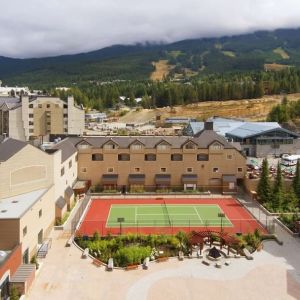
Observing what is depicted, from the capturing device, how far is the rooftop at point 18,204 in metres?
27.0

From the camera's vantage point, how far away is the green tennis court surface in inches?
1460

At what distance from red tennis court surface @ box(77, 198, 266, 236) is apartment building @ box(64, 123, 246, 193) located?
3992mm

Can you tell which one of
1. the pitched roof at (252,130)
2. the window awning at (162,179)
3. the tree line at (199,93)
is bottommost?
the window awning at (162,179)

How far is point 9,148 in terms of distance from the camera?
1310 inches

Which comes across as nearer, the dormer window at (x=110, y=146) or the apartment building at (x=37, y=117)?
the dormer window at (x=110, y=146)

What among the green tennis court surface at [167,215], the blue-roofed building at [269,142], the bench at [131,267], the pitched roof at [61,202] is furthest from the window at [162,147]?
the bench at [131,267]

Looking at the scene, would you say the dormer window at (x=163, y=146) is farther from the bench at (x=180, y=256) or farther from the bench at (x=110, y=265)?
the bench at (x=110, y=265)

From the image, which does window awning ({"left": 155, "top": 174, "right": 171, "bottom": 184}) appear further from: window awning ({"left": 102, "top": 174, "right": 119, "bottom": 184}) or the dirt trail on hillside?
the dirt trail on hillside

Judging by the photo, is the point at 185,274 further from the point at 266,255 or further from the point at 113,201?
the point at 113,201

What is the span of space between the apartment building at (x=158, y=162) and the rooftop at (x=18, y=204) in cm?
1592

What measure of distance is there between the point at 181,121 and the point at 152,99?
3133 centimetres

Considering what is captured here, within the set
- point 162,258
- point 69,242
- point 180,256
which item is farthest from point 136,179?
point 162,258

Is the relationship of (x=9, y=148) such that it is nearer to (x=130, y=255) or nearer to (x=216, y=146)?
(x=130, y=255)

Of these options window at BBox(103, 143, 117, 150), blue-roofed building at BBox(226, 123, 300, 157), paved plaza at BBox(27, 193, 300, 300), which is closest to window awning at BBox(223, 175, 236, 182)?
window at BBox(103, 143, 117, 150)
